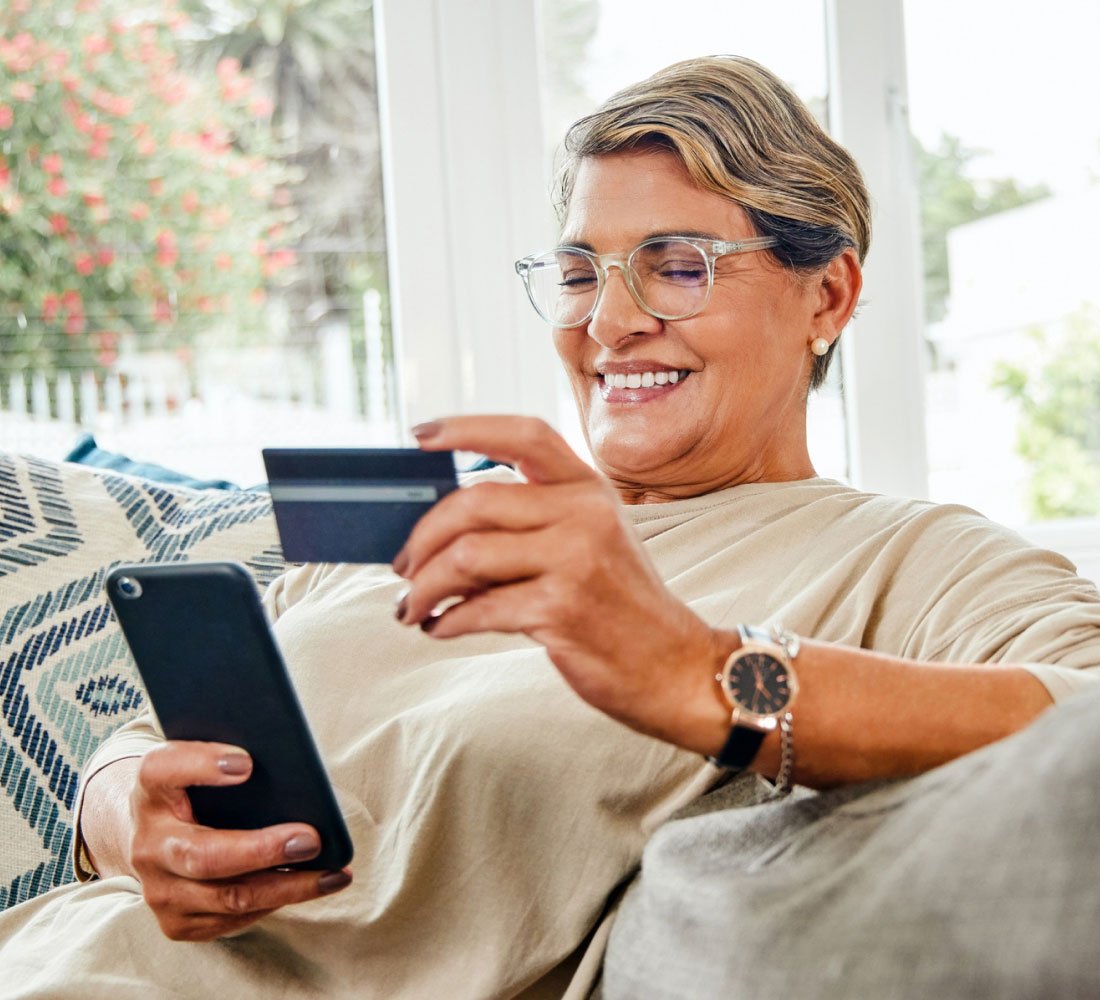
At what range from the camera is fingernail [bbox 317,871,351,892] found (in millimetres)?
883

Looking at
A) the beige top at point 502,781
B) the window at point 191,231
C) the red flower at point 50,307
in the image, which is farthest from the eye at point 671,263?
the red flower at point 50,307

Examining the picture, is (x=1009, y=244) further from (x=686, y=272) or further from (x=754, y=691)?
(x=754, y=691)

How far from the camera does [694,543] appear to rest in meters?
1.19

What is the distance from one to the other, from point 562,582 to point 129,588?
0.35 metres

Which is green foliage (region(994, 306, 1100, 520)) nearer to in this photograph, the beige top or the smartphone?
the beige top

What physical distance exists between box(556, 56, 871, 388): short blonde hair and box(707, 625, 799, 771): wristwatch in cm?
65

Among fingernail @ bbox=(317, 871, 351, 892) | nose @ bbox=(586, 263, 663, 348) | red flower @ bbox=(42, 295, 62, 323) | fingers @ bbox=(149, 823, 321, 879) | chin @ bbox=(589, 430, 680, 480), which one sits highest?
red flower @ bbox=(42, 295, 62, 323)

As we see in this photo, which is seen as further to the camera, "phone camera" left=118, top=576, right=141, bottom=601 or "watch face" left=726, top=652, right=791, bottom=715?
"phone camera" left=118, top=576, right=141, bottom=601

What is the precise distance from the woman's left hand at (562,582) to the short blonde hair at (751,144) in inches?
25.1

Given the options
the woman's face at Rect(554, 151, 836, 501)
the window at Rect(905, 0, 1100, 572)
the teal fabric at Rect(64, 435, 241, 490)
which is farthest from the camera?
the window at Rect(905, 0, 1100, 572)

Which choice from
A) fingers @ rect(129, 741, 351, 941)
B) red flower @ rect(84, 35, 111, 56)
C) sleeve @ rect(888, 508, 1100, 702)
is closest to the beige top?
sleeve @ rect(888, 508, 1100, 702)

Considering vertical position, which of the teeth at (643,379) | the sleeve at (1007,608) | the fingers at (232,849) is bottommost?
the fingers at (232,849)

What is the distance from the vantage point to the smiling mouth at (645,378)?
1.29 m

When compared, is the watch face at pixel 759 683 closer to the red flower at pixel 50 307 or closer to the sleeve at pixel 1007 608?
the sleeve at pixel 1007 608
